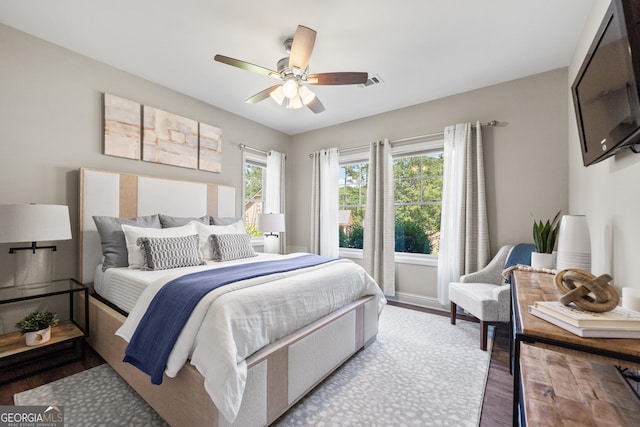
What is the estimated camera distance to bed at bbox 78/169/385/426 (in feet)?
4.38

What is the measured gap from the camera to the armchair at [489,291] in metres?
2.46

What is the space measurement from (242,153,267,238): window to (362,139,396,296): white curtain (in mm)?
1817

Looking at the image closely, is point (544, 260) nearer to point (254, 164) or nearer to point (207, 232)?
point (207, 232)

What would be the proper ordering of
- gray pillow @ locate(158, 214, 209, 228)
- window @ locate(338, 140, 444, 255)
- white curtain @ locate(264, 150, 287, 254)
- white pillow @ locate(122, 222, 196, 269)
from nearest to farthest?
white pillow @ locate(122, 222, 196, 269) < gray pillow @ locate(158, 214, 209, 228) < window @ locate(338, 140, 444, 255) < white curtain @ locate(264, 150, 287, 254)

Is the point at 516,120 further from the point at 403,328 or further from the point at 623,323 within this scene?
the point at 623,323

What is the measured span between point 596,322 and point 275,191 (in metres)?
4.25

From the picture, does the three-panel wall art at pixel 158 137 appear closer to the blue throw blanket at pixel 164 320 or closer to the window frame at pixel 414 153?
the blue throw blanket at pixel 164 320

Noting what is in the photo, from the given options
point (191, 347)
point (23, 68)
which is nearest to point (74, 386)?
point (191, 347)

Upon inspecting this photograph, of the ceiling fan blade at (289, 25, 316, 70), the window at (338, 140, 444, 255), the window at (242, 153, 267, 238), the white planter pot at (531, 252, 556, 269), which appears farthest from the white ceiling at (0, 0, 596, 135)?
the white planter pot at (531, 252, 556, 269)

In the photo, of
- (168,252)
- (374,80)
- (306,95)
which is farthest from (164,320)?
(374,80)

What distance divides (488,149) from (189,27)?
11.0ft

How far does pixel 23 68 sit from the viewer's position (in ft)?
7.74

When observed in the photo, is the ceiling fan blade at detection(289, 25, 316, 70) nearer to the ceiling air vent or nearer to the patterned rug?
the ceiling air vent
